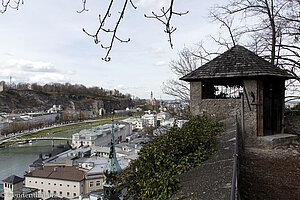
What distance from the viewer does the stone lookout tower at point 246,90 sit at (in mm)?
6371

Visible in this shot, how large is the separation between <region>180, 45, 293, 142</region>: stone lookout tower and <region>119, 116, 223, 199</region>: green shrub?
9.46 ft

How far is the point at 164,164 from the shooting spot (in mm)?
Answer: 3500

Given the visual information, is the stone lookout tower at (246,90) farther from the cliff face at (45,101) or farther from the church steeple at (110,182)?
the cliff face at (45,101)

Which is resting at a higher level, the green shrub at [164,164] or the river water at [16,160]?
the green shrub at [164,164]

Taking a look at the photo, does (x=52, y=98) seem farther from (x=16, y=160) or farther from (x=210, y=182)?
(x=210, y=182)

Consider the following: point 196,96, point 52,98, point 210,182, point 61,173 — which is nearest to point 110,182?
point 210,182

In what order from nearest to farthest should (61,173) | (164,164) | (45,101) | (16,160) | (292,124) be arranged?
(164,164) → (292,124) → (61,173) → (16,160) → (45,101)

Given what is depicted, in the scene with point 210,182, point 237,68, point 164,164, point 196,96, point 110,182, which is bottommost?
point 110,182

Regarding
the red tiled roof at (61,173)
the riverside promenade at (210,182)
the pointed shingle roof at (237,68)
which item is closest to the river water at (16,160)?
the red tiled roof at (61,173)

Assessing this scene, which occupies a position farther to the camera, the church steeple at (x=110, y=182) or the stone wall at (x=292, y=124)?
the stone wall at (x=292, y=124)

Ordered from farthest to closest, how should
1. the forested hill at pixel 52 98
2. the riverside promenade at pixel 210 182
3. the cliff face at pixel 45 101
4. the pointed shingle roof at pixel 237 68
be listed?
1. the forested hill at pixel 52 98
2. the cliff face at pixel 45 101
3. the pointed shingle roof at pixel 237 68
4. the riverside promenade at pixel 210 182

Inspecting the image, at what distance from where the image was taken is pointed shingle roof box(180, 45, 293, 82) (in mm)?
6332

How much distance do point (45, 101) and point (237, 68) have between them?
384 feet

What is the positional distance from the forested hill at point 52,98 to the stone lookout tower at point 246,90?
328 feet
